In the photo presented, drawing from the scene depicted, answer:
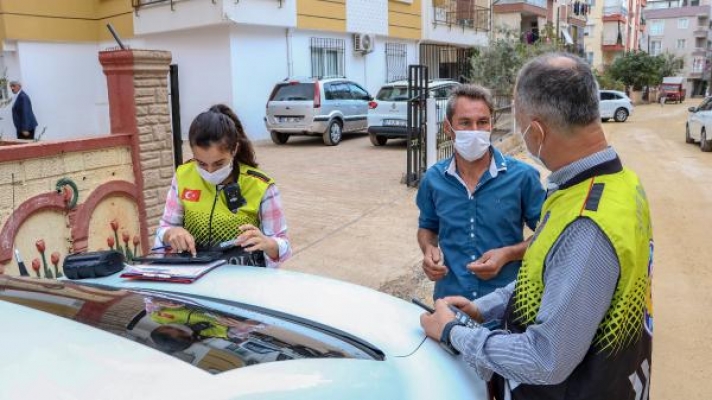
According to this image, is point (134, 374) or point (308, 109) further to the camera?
point (308, 109)

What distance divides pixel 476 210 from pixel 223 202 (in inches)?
43.8

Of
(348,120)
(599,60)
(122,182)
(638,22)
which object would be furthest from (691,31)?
(122,182)

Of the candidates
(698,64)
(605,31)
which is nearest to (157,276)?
(605,31)

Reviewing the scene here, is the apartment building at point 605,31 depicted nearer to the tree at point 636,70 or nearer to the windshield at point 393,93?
the tree at point 636,70

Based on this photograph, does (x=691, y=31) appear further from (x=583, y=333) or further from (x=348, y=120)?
(x=583, y=333)

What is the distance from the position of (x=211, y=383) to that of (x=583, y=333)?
817mm

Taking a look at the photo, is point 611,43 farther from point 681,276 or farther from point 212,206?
point 212,206

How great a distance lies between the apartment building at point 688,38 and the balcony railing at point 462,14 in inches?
2451

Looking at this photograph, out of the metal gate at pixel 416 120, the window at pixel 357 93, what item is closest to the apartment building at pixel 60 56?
the window at pixel 357 93

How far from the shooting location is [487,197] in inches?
103

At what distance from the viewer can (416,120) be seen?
31.4 feet

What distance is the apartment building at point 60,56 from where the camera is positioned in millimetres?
15773

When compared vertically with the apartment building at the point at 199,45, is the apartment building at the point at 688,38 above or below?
above

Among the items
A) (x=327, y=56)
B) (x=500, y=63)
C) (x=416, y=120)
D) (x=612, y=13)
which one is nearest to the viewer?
(x=416, y=120)
